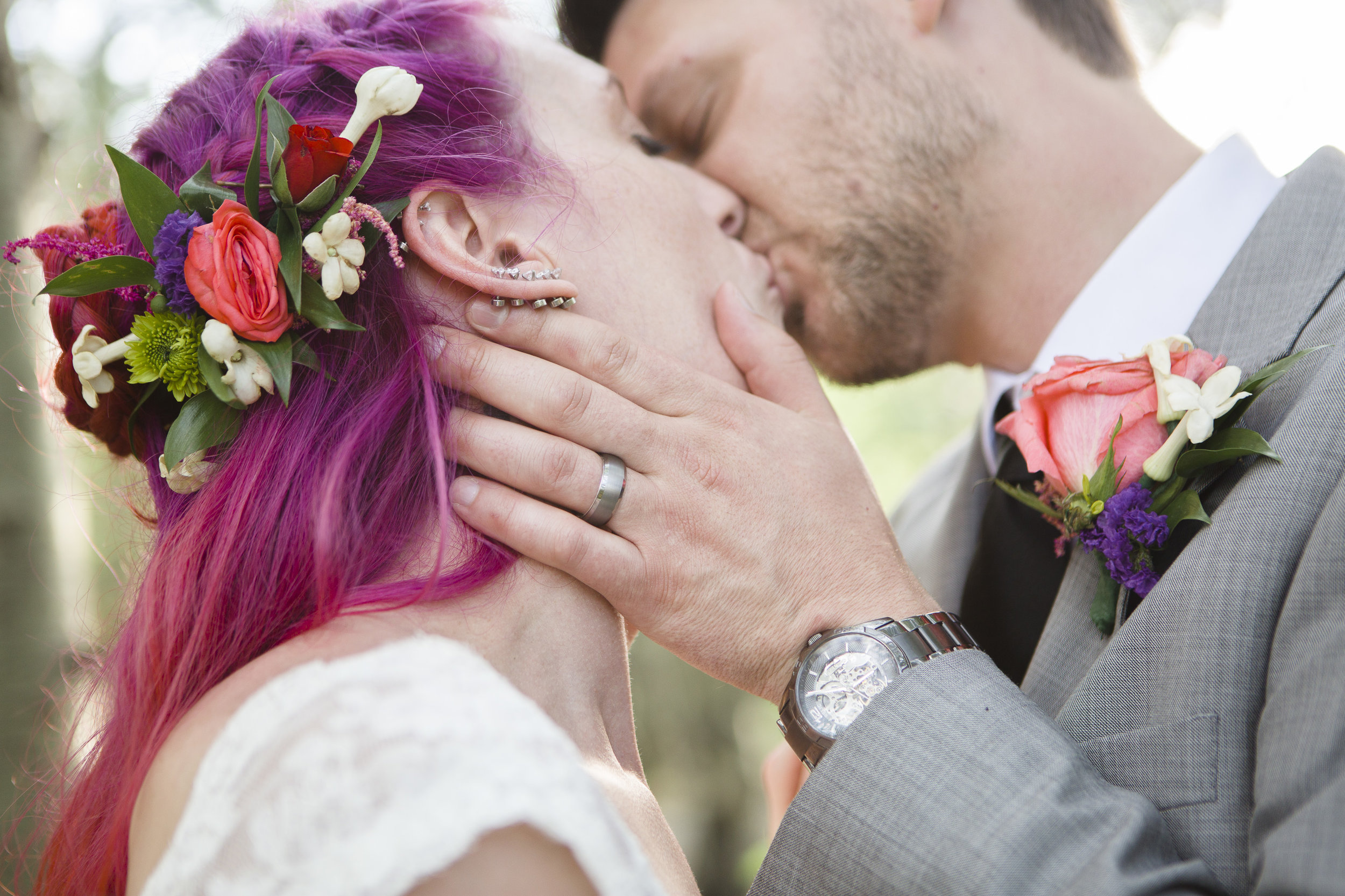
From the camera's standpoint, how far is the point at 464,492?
1462 mm

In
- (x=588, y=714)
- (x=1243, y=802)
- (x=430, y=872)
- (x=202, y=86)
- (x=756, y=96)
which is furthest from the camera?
→ (x=756, y=96)

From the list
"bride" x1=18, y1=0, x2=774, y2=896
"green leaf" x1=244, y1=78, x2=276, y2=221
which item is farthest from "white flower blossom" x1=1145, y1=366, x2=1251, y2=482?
"green leaf" x1=244, y1=78, x2=276, y2=221

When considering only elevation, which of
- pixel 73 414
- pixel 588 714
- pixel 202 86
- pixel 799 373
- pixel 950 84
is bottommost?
pixel 588 714

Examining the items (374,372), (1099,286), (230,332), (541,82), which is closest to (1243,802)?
(1099,286)

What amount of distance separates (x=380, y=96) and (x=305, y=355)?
1.47ft

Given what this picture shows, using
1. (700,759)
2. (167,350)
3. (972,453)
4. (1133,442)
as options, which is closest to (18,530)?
(167,350)

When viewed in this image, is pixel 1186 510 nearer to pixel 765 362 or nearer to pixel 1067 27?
pixel 765 362

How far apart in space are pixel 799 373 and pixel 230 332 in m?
1.08

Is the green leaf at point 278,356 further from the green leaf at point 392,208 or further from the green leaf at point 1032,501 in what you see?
the green leaf at point 1032,501

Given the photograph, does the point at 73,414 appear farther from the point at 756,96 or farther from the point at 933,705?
the point at 756,96

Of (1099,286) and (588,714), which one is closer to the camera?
(588,714)

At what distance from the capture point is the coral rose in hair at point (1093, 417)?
155 centimetres

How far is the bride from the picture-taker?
102cm

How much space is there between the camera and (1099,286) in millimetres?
2164
